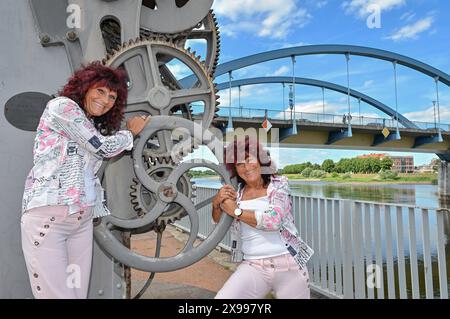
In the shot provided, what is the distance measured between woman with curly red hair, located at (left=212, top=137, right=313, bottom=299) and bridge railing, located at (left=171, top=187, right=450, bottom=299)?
1.35m

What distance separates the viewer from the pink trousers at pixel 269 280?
1970mm

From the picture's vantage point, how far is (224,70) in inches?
1267

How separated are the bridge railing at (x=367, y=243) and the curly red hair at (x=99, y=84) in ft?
7.77

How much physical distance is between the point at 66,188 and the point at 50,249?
0.30m

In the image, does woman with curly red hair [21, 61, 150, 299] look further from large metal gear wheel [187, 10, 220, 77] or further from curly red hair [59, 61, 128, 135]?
large metal gear wheel [187, 10, 220, 77]

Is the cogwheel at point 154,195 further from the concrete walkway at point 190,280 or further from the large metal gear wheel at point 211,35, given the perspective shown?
the concrete walkway at point 190,280

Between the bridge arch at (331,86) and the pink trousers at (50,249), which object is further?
the bridge arch at (331,86)

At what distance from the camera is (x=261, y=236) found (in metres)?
2.04

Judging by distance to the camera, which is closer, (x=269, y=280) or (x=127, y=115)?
(x=269, y=280)

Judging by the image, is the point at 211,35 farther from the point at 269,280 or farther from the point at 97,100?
the point at 269,280

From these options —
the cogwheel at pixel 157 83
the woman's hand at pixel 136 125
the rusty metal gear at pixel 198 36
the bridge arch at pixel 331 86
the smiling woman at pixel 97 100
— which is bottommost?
the woman's hand at pixel 136 125

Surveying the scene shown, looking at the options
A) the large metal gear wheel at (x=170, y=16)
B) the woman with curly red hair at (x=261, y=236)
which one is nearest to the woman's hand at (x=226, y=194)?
the woman with curly red hair at (x=261, y=236)

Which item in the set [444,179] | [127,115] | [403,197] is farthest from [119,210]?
[444,179]

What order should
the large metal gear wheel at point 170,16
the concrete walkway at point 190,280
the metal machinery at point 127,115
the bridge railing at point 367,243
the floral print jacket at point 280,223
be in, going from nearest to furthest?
the floral print jacket at point 280,223 → the metal machinery at point 127,115 → the large metal gear wheel at point 170,16 → the bridge railing at point 367,243 → the concrete walkway at point 190,280
